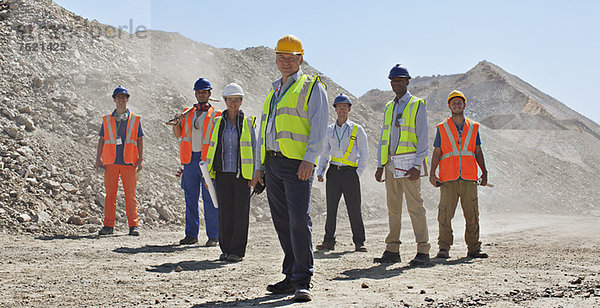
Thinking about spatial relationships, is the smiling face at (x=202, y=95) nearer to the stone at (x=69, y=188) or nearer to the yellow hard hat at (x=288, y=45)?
the stone at (x=69, y=188)

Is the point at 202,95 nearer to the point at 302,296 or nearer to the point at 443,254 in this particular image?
the point at 443,254

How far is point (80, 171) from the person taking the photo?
37.7 ft

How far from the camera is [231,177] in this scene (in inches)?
286

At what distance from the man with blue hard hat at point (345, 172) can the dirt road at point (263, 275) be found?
13.8 inches

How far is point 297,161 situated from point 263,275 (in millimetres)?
1706

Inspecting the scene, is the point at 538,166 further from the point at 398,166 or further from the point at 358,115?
the point at 398,166

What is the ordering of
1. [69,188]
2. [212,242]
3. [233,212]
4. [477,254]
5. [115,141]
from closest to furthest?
[233,212], [477,254], [212,242], [115,141], [69,188]

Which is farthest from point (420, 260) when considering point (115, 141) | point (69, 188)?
point (69, 188)

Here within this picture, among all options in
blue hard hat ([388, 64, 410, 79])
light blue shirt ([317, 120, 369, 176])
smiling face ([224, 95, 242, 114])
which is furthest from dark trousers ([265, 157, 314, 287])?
light blue shirt ([317, 120, 369, 176])

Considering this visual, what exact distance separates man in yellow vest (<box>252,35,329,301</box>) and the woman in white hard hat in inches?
83.8

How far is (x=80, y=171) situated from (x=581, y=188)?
22227mm

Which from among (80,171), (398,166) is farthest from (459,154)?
(80,171)

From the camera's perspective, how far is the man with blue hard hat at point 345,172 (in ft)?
27.8

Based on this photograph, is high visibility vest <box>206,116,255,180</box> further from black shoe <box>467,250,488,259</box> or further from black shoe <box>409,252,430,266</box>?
black shoe <box>467,250,488,259</box>
